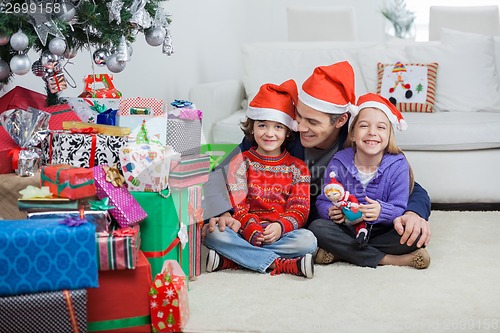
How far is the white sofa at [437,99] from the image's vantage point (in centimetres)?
294

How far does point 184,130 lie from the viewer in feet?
6.73

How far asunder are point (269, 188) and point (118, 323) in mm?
797

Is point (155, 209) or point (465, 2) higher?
point (465, 2)

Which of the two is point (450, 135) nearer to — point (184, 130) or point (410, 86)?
point (410, 86)

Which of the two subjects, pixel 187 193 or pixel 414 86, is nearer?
pixel 187 193

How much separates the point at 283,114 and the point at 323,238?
432 millimetres

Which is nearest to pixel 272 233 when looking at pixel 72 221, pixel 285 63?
pixel 72 221

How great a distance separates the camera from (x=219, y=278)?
2086 mm

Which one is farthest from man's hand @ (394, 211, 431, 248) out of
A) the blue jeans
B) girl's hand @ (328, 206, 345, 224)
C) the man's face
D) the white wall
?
the white wall

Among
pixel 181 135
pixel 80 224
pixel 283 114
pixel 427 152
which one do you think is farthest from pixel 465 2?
pixel 80 224

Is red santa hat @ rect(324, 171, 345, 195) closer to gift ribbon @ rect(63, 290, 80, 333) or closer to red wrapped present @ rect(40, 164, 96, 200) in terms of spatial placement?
red wrapped present @ rect(40, 164, 96, 200)

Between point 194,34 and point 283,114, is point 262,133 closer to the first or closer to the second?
point 283,114

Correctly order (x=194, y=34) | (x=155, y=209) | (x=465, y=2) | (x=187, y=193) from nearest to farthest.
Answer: (x=155, y=209), (x=187, y=193), (x=194, y=34), (x=465, y=2)

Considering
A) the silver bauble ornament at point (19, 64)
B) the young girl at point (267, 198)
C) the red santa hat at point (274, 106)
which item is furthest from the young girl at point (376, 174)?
the silver bauble ornament at point (19, 64)
